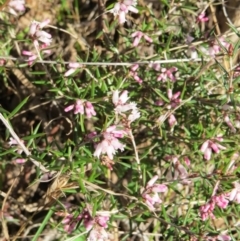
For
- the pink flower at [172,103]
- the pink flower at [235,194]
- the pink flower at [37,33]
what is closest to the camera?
the pink flower at [235,194]

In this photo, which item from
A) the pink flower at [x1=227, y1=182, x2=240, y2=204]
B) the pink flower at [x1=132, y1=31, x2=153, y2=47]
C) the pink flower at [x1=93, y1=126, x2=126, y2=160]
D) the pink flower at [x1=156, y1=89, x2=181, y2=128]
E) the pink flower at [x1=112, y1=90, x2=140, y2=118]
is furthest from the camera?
the pink flower at [x1=132, y1=31, x2=153, y2=47]

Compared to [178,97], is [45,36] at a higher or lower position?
higher

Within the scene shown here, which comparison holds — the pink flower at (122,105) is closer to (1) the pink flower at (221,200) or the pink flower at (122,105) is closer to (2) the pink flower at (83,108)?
(2) the pink flower at (83,108)

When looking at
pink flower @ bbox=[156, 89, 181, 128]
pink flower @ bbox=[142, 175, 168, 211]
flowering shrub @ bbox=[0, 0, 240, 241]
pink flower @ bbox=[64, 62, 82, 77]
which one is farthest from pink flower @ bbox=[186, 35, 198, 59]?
pink flower @ bbox=[142, 175, 168, 211]

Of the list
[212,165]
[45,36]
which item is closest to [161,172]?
[212,165]

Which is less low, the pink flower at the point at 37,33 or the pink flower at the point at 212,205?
the pink flower at the point at 37,33

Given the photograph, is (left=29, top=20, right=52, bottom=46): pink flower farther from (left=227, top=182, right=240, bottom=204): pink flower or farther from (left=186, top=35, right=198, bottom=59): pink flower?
(left=227, top=182, right=240, bottom=204): pink flower

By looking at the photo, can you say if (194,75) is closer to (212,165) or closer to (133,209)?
(212,165)

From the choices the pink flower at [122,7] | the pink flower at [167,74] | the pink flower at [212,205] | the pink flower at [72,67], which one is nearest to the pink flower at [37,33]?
the pink flower at [72,67]

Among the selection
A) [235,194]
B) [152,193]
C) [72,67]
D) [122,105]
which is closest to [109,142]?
[122,105]
